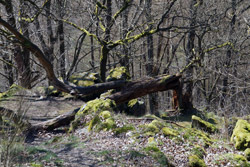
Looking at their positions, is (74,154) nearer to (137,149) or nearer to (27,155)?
(27,155)

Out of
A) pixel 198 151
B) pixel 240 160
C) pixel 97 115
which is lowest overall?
pixel 240 160

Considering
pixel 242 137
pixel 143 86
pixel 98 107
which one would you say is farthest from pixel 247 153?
pixel 143 86

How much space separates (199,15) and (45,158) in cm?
1063

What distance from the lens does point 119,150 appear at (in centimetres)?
577

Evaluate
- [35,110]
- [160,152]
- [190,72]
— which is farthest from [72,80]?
[160,152]

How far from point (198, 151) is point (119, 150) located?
72.4 inches

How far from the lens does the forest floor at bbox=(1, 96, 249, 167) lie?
205 inches

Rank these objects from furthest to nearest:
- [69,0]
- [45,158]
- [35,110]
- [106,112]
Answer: [69,0] → [35,110] → [106,112] → [45,158]

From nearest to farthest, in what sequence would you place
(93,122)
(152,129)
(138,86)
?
(152,129) < (93,122) < (138,86)

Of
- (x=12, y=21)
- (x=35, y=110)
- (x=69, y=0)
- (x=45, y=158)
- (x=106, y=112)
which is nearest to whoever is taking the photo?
(x=45, y=158)

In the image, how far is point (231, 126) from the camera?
25.9 feet

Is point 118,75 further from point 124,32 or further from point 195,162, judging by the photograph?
point 195,162

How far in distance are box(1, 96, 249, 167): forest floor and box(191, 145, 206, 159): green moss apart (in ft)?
0.08

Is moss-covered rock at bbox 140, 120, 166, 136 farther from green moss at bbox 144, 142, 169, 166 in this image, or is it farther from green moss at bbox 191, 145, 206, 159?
green moss at bbox 191, 145, 206, 159
